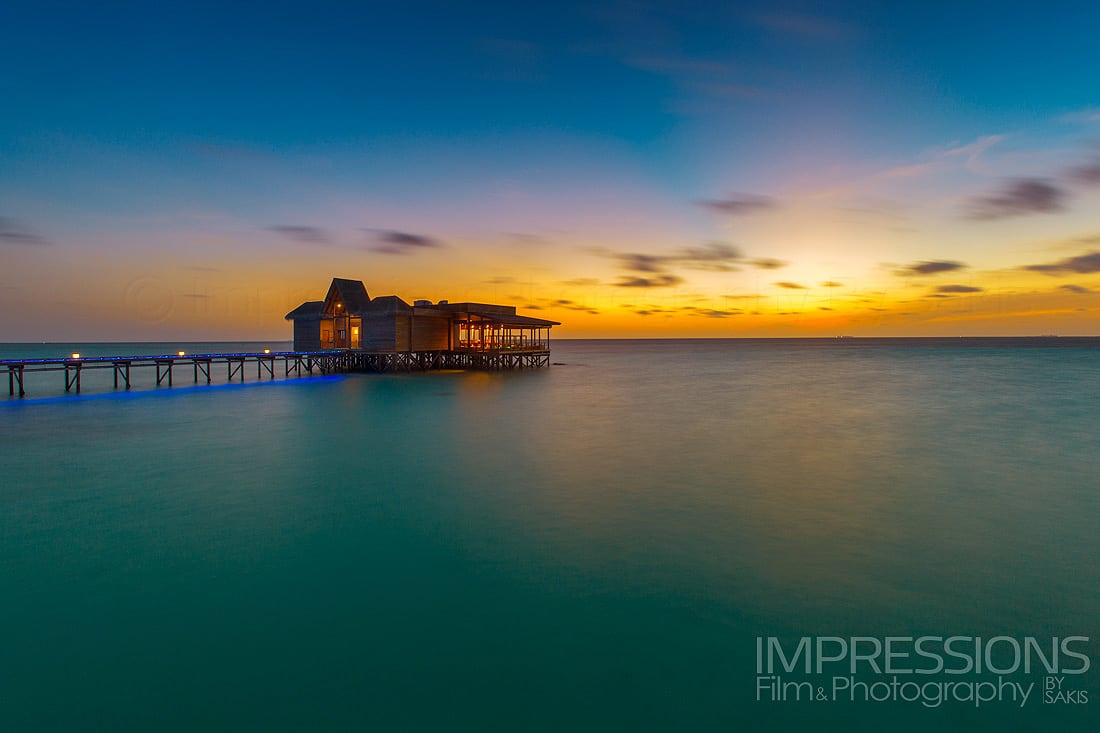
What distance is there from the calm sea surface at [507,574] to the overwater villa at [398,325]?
92.5 feet

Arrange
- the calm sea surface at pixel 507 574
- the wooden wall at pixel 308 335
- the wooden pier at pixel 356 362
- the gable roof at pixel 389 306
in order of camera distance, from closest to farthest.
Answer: the calm sea surface at pixel 507 574 → the wooden pier at pixel 356 362 → the gable roof at pixel 389 306 → the wooden wall at pixel 308 335

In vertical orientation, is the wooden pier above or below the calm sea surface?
above

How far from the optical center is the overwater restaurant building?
46.9 m

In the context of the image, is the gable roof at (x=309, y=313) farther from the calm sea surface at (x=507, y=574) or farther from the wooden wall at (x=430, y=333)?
the calm sea surface at (x=507, y=574)

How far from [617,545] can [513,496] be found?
12.2 feet

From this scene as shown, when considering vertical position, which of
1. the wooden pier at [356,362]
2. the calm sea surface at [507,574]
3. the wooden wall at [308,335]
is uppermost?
the wooden wall at [308,335]

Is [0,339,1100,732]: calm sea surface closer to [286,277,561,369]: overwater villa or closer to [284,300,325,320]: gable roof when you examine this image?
[286,277,561,369]: overwater villa

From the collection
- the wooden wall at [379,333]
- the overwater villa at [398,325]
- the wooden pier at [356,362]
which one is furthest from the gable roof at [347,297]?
the wooden pier at [356,362]

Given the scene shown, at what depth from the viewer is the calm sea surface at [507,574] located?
5.36 m

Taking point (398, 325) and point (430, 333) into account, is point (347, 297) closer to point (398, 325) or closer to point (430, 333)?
point (398, 325)

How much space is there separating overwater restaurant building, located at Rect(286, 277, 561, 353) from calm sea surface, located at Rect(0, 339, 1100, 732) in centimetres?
2814

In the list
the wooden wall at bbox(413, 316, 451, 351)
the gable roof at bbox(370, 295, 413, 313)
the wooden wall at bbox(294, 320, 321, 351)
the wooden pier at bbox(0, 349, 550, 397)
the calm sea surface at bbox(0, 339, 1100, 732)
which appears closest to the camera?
the calm sea surface at bbox(0, 339, 1100, 732)

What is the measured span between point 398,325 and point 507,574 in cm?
4081

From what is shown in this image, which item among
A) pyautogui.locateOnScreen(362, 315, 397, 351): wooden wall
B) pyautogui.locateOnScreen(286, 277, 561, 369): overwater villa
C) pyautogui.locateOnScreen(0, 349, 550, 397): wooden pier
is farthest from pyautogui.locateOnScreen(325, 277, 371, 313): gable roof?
pyautogui.locateOnScreen(0, 349, 550, 397): wooden pier
